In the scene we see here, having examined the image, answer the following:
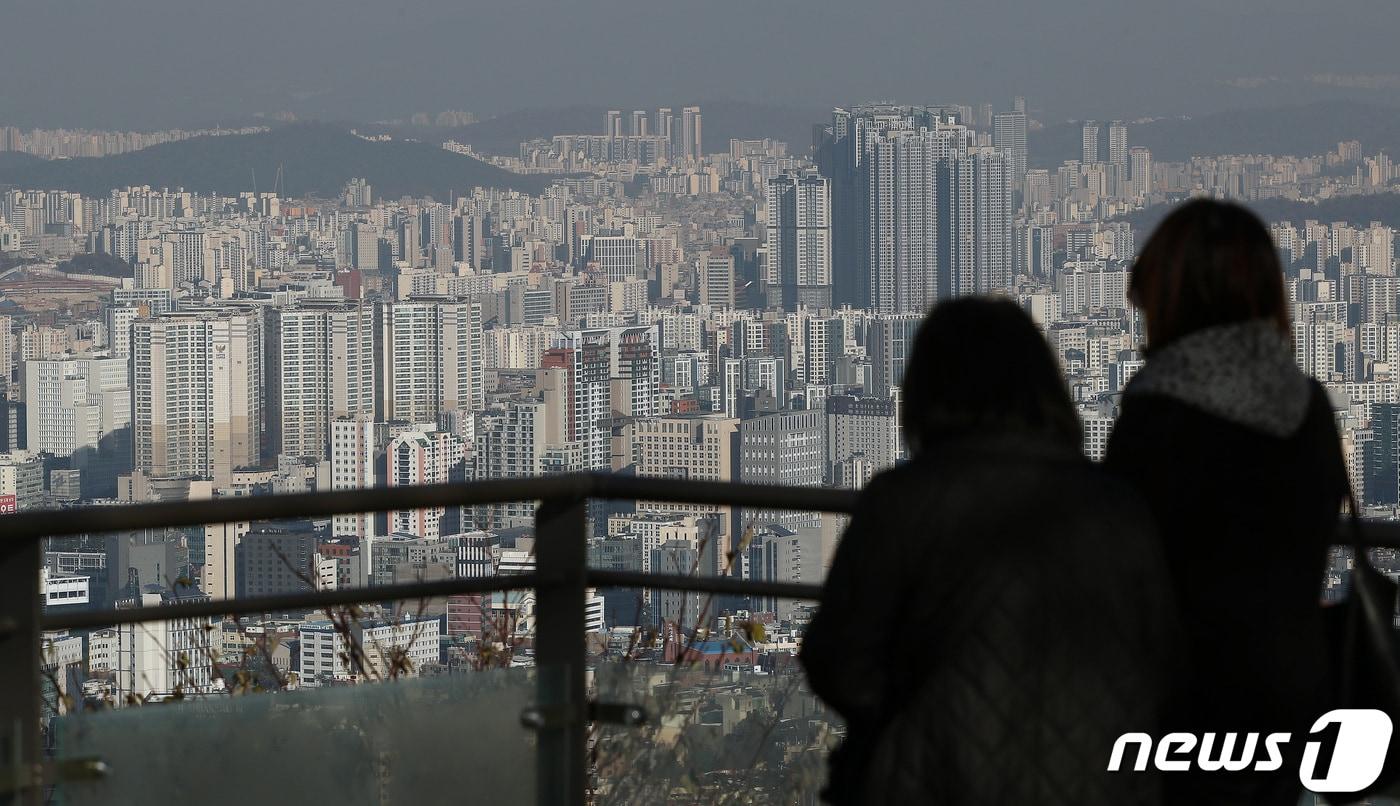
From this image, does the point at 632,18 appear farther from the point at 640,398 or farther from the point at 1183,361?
the point at 1183,361

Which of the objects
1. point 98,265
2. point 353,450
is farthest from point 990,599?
point 98,265

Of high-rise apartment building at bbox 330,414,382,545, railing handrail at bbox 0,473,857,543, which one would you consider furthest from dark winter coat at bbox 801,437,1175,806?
high-rise apartment building at bbox 330,414,382,545

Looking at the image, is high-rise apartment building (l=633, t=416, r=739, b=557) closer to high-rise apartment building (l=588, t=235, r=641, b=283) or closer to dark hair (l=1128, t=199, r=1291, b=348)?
high-rise apartment building (l=588, t=235, r=641, b=283)

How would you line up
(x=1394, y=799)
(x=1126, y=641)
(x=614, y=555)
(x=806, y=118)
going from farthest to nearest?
1. (x=806, y=118)
2. (x=614, y=555)
3. (x=1394, y=799)
4. (x=1126, y=641)

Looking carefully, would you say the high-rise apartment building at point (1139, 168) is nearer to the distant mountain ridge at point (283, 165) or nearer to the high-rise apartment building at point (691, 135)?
the high-rise apartment building at point (691, 135)

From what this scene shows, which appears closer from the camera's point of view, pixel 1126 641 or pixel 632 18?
pixel 1126 641

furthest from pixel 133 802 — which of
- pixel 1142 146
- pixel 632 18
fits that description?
pixel 632 18

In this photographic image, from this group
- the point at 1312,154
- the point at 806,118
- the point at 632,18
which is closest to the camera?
the point at 1312,154
